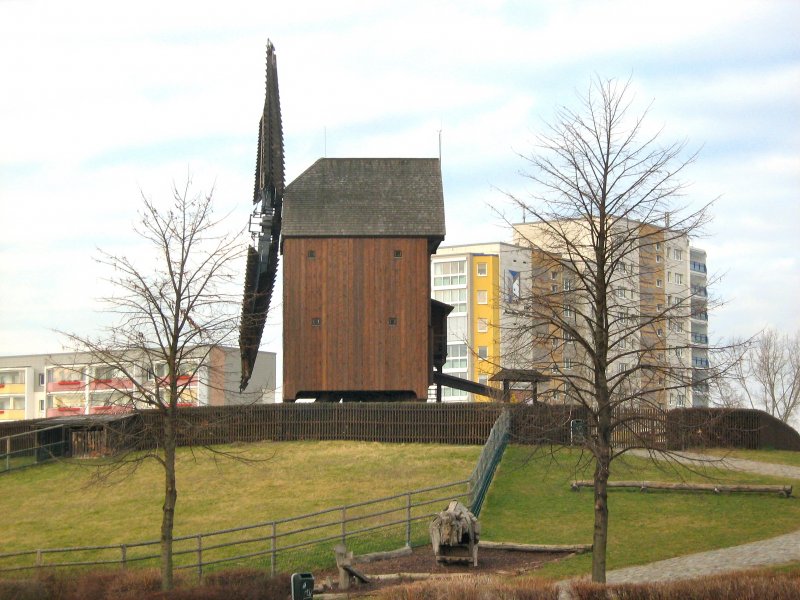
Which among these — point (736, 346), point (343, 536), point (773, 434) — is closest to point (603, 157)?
point (736, 346)

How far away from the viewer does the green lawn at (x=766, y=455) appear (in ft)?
121

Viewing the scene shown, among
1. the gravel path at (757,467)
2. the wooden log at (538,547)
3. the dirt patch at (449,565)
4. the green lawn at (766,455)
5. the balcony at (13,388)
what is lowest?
the dirt patch at (449,565)

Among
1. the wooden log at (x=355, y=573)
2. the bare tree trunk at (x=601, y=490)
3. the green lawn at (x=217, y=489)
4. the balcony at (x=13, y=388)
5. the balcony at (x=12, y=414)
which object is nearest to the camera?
the bare tree trunk at (x=601, y=490)

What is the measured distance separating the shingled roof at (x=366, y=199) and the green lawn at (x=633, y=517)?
615 inches

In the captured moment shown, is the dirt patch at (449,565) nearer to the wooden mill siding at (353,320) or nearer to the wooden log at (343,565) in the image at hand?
the wooden log at (343,565)

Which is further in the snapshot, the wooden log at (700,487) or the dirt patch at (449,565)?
the wooden log at (700,487)

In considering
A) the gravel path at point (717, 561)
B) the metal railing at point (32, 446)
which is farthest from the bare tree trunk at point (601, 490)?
the metal railing at point (32, 446)

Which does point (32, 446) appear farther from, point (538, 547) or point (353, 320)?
point (538, 547)

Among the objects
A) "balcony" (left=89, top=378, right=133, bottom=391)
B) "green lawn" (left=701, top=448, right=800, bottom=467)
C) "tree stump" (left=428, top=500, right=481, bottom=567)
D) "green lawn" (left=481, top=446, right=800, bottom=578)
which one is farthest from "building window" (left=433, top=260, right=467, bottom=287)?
"tree stump" (left=428, top=500, right=481, bottom=567)

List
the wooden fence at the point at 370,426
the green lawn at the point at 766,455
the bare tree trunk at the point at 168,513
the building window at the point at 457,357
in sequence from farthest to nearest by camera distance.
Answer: the building window at the point at 457,357
the wooden fence at the point at 370,426
the green lawn at the point at 766,455
the bare tree trunk at the point at 168,513

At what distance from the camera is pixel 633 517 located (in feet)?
90.1

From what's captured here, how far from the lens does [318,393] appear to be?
151 feet

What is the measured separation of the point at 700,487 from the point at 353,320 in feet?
61.1

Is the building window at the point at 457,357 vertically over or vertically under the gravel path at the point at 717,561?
over
